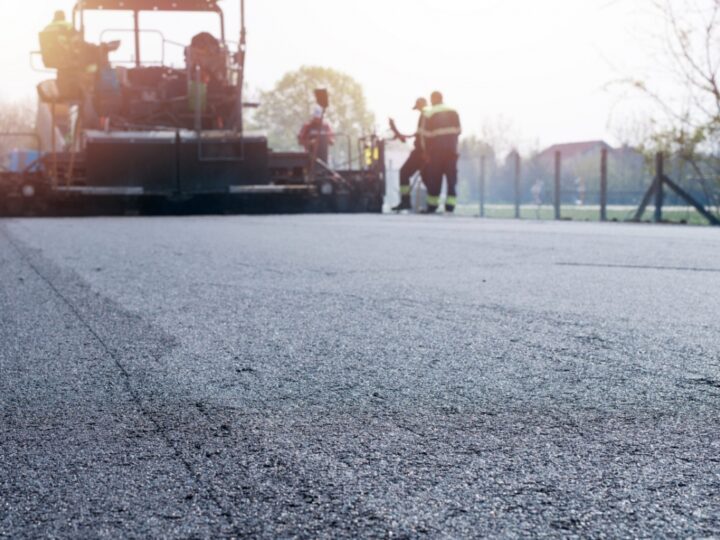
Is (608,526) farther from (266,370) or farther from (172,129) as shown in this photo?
(172,129)

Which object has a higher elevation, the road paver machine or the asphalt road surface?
the road paver machine

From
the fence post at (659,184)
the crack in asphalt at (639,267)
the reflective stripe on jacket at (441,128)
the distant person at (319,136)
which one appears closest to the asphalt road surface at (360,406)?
the crack in asphalt at (639,267)

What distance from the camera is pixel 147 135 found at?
15.4m

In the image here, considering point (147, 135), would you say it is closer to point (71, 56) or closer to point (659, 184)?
point (71, 56)

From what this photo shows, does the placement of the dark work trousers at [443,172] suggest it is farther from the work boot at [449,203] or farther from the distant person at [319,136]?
the distant person at [319,136]


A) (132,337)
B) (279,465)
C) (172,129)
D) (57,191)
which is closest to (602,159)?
(172,129)

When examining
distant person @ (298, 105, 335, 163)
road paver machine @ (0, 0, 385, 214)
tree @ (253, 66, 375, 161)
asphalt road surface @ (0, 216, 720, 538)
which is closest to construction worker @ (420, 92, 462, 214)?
distant person @ (298, 105, 335, 163)

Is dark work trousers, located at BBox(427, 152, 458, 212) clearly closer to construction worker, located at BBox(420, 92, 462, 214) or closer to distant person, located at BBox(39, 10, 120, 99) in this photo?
construction worker, located at BBox(420, 92, 462, 214)

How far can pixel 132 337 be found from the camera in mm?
3686

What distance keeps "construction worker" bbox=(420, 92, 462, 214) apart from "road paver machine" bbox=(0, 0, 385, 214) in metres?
2.97

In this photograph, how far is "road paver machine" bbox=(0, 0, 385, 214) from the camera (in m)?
15.1

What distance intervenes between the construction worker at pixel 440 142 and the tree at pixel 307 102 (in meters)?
40.3

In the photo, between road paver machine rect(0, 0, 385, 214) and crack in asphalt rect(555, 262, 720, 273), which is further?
road paver machine rect(0, 0, 385, 214)

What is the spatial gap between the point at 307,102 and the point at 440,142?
42137 mm
